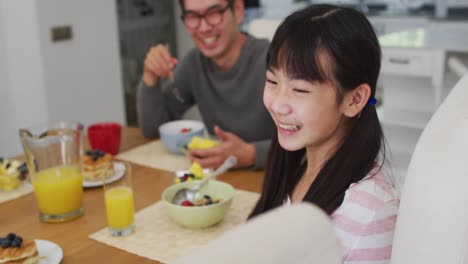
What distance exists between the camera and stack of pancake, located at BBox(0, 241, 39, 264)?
1.09m

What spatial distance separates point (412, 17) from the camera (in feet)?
14.0

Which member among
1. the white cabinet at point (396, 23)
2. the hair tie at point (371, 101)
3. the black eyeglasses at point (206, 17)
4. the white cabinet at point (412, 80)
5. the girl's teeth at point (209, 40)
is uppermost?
the black eyeglasses at point (206, 17)

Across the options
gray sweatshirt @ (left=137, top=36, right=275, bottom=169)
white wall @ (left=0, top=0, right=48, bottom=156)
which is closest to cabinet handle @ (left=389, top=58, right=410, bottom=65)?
gray sweatshirt @ (left=137, top=36, right=275, bottom=169)

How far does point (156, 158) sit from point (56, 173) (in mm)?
428

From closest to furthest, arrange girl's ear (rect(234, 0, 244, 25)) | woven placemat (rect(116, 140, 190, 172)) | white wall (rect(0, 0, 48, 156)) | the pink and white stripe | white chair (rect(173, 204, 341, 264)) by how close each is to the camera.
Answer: white chair (rect(173, 204, 341, 264)) → the pink and white stripe → woven placemat (rect(116, 140, 190, 172)) → girl's ear (rect(234, 0, 244, 25)) → white wall (rect(0, 0, 48, 156))

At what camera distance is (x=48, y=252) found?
45.5 inches

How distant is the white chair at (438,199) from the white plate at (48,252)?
0.68 meters

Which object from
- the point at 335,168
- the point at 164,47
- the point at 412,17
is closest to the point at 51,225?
the point at 335,168

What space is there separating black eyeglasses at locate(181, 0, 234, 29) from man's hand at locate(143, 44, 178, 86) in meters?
0.12

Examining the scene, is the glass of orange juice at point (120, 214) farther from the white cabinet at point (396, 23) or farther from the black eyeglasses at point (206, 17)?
the white cabinet at point (396, 23)

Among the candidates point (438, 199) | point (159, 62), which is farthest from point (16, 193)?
point (438, 199)

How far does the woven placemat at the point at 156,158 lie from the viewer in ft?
5.53

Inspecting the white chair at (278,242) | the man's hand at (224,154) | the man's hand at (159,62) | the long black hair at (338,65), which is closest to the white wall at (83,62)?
the man's hand at (159,62)

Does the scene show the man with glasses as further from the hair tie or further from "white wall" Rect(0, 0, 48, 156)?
"white wall" Rect(0, 0, 48, 156)
